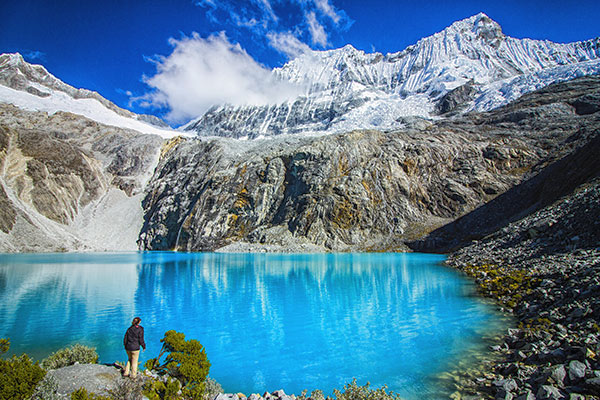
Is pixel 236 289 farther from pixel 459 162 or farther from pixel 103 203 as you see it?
pixel 103 203

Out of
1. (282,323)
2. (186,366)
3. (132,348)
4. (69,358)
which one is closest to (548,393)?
(186,366)

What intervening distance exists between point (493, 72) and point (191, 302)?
22083 centimetres

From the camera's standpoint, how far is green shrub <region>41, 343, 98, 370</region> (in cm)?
1045

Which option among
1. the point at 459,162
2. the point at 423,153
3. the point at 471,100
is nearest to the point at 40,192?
the point at 423,153

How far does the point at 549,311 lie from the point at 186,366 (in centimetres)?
1550

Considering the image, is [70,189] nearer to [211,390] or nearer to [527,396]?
[211,390]

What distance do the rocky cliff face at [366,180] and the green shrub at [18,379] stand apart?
77.0 meters

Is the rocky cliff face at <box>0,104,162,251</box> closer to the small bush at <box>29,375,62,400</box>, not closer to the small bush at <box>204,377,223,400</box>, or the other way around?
the small bush at <box>29,375,62,400</box>

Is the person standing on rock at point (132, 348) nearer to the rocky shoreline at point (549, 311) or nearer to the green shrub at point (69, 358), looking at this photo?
the green shrub at point (69, 358)

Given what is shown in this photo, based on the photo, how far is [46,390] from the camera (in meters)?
7.48

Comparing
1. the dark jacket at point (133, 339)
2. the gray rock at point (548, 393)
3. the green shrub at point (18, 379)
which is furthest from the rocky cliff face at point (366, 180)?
the green shrub at point (18, 379)

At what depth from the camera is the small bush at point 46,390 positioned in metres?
7.28

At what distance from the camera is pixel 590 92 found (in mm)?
105875

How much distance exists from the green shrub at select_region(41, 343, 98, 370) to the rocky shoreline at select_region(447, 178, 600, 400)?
1158cm
